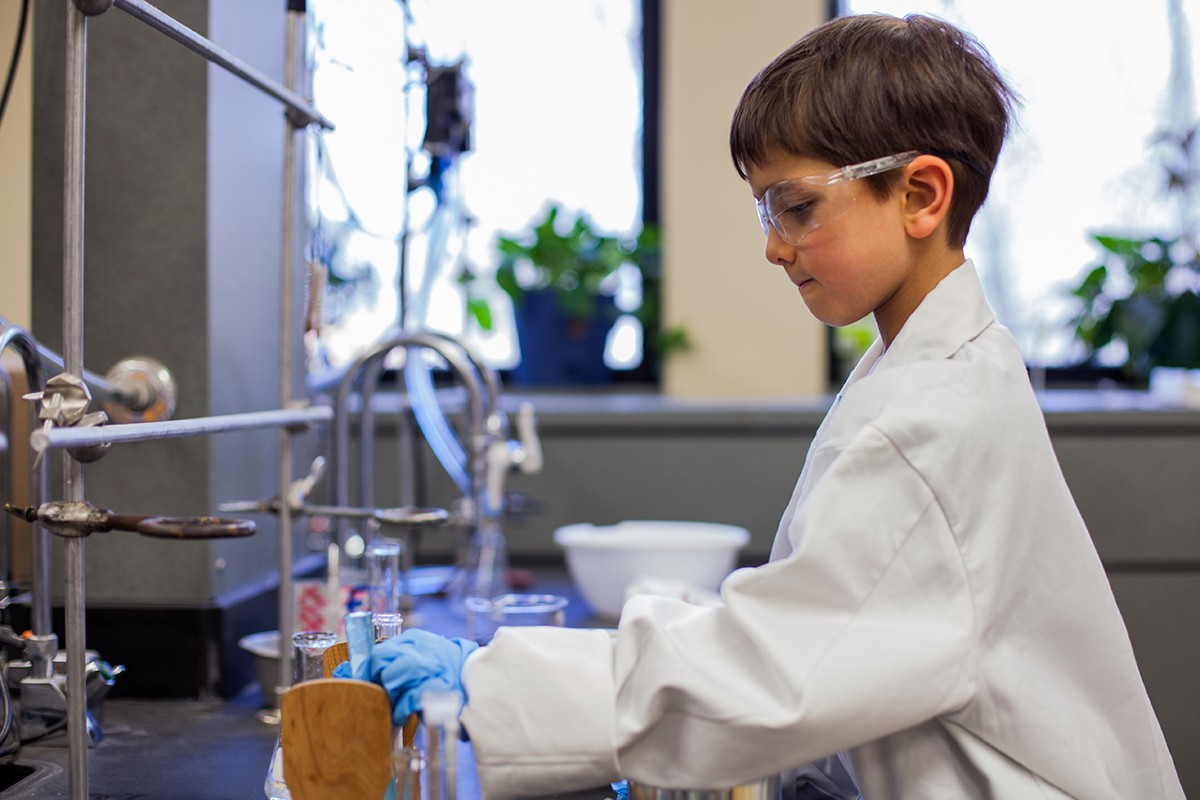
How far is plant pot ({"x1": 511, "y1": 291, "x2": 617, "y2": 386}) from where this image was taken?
2.75 metres

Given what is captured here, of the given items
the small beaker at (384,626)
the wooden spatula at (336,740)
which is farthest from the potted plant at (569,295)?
the wooden spatula at (336,740)

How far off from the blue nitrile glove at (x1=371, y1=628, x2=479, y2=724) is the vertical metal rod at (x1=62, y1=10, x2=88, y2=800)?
8.2 inches

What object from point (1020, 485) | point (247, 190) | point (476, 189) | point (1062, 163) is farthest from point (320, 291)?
point (1062, 163)

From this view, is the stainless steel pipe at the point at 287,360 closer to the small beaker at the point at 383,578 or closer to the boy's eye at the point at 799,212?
the small beaker at the point at 383,578

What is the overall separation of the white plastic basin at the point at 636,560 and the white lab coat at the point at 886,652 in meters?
0.77

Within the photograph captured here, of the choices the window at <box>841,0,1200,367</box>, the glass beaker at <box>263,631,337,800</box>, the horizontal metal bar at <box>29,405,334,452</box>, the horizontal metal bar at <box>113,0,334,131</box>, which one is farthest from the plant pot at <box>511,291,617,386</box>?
the glass beaker at <box>263,631,337,800</box>

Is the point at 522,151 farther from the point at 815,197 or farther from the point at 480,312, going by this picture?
the point at 815,197

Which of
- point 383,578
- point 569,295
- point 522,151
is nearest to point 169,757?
point 383,578

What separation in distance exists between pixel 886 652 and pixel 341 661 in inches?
14.6

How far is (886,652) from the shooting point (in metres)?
0.70

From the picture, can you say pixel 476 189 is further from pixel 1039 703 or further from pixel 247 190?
pixel 1039 703

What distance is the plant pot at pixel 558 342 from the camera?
2.75 m

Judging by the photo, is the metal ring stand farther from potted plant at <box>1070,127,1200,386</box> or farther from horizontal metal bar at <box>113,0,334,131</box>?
potted plant at <box>1070,127,1200,386</box>

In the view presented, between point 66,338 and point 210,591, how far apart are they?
54 cm
